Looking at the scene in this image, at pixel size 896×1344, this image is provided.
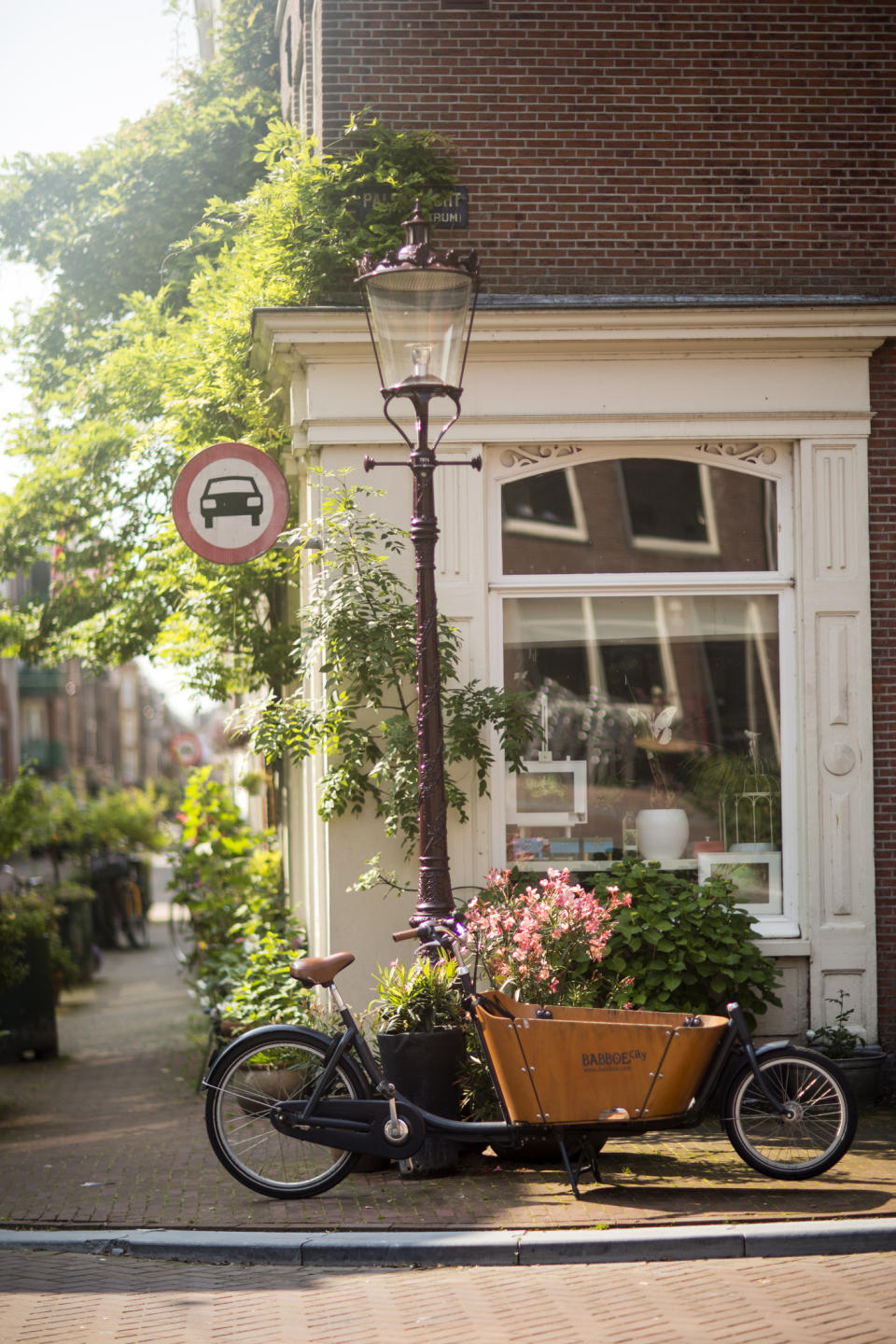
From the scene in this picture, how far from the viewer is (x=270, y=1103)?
612 cm

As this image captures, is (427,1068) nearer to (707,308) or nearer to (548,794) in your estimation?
(548,794)

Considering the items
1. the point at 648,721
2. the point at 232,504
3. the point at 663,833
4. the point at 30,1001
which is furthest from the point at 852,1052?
the point at 30,1001

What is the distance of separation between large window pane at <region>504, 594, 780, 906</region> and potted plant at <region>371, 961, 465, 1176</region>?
198cm

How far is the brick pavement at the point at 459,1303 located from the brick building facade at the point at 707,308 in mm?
2850

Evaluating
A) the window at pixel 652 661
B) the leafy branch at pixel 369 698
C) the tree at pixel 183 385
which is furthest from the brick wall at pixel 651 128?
the leafy branch at pixel 369 698

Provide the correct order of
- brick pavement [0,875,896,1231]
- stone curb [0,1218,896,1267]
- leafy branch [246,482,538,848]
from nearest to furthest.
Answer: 1. stone curb [0,1218,896,1267]
2. brick pavement [0,875,896,1231]
3. leafy branch [246,482,538,848]

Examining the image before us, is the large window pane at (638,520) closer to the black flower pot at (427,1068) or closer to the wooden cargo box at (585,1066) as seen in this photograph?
the black flower pot at (427,1068)

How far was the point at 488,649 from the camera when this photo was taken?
8219 millimetres

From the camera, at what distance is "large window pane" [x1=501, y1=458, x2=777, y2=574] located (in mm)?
8383

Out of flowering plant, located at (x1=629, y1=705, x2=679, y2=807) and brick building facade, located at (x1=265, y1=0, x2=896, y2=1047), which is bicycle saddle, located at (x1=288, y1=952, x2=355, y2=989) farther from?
flowering plant, located at (x1=629, y1=705, x2=679, y2=807)

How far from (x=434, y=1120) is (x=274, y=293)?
4929 millimetres

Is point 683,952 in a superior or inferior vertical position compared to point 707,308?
inferior

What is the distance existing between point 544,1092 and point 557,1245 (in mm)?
658

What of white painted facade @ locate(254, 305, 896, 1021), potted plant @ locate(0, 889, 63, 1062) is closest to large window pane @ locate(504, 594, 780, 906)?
white painted facade @ locate(254, 305, 896, 1021)
